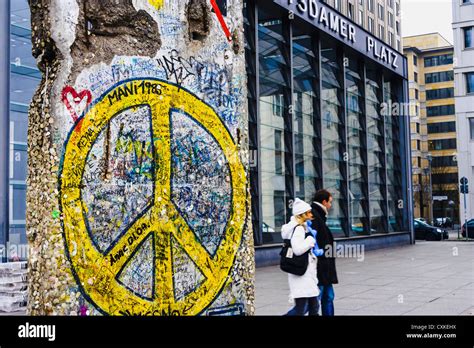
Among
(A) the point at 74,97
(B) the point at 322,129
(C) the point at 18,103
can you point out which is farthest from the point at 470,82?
(A) the point at 74,97

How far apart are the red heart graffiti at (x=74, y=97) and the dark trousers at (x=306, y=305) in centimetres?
363

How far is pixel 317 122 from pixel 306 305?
14114 millimetres

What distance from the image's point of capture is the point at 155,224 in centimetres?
365

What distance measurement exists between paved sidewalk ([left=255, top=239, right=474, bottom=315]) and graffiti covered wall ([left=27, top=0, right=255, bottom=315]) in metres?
5.16

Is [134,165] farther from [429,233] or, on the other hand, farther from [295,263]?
[429,233]

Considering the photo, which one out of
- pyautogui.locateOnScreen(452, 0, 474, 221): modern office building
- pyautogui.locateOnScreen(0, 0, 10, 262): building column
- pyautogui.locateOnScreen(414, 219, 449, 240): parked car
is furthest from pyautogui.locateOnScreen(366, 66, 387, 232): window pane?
pyautogui.locateOnScreen(452, 0, 474, 221): modern office building

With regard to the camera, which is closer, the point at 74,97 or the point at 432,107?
the point at 74,97

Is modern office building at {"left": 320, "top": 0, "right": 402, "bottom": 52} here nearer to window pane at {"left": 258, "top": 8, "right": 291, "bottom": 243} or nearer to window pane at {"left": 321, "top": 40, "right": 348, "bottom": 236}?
window pane at {"left": 321, "top": 40, "right": 348, "bottom": 236}

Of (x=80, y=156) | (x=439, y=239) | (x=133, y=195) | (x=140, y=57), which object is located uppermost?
(x=140, y=57)

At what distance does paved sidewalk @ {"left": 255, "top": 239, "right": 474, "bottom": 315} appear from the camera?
29.7 feet

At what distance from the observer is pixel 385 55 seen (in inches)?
984
